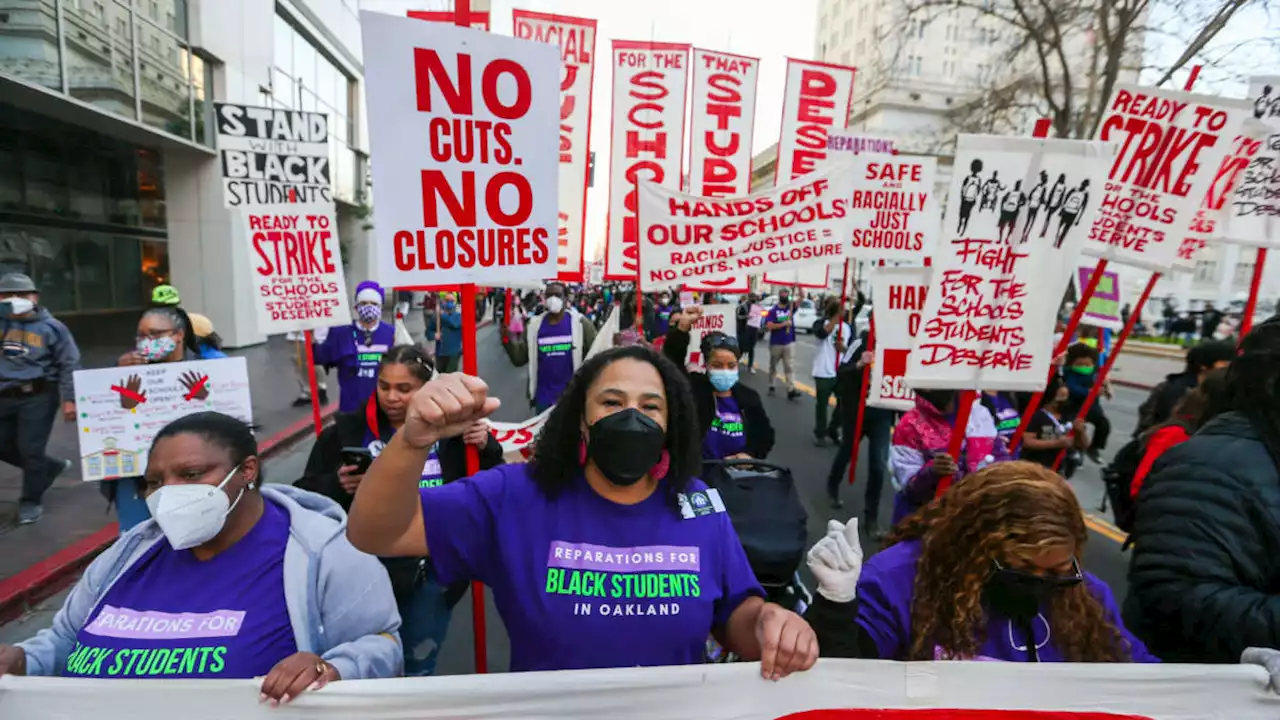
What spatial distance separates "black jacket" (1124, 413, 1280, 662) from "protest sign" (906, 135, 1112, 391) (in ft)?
3.89

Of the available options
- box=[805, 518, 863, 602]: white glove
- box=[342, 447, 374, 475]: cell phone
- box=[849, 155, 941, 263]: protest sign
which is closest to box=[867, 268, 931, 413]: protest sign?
box=[849, 155, 941, 263]: protest sign

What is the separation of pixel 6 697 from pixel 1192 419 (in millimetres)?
4224

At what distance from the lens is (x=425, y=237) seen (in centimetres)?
203

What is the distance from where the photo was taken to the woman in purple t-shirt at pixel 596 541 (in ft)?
4.98

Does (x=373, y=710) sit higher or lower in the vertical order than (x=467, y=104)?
lower

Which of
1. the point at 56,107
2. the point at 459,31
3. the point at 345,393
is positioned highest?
the point at 56,107

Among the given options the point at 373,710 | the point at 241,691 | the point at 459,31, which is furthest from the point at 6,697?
the point at 459,31

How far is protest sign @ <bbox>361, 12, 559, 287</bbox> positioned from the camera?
6.18 feet

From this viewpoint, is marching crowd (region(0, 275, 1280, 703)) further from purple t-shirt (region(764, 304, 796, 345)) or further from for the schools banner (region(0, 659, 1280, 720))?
purple t-shirt (region(764, 304, 796, 345))

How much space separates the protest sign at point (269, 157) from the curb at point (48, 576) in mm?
2203

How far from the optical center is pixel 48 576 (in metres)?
4.05

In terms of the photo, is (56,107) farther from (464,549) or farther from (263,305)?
(464,549)

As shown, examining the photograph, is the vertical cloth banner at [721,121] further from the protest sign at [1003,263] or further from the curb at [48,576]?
the curb at [48,576]

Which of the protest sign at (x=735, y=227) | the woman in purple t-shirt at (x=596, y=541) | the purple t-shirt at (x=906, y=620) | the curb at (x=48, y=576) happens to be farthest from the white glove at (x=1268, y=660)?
the curb at (x=48, y=576)
